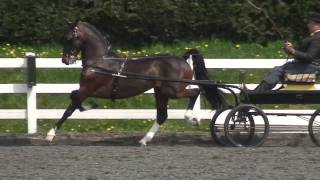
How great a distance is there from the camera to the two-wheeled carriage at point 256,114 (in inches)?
433

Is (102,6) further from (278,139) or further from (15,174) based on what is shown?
(15,174)

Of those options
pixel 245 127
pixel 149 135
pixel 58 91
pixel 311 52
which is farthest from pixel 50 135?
pixel 311 52

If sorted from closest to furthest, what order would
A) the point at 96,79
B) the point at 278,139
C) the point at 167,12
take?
the point at 96,79 < the point at 278,139 < the point at 167,12

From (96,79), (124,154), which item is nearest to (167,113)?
(96,79)

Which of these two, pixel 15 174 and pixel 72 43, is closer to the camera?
pixel 15 174

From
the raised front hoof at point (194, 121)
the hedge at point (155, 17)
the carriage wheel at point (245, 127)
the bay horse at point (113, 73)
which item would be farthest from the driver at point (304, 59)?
the hedge at point (155, 17)

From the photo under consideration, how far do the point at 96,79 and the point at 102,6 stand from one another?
3671 mm

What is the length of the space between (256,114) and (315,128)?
815 millimetres

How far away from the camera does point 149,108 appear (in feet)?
43.8

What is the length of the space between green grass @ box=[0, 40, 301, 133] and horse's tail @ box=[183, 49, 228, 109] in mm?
757

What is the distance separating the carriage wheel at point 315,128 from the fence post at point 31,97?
401cm

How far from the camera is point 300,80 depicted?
11.0m

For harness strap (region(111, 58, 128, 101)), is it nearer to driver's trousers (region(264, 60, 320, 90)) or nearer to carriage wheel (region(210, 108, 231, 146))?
carriage wheel (region(210, 108, 231, 146))

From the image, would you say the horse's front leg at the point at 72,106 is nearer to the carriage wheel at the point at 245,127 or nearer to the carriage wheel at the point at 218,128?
the carriage wheel at the point at 218,128
